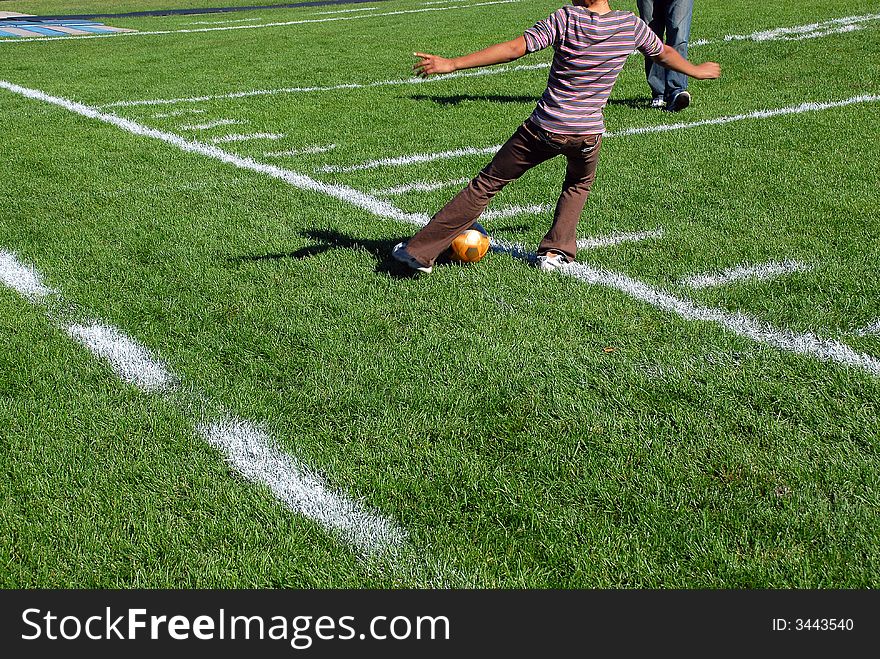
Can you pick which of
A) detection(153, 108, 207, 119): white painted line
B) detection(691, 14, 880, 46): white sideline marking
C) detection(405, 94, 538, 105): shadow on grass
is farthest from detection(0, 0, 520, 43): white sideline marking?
A: detection(405, 94, 538, 105): shadow on grass

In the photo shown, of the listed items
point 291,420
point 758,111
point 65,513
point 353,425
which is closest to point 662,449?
point 353,425

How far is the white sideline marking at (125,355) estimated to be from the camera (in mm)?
3453

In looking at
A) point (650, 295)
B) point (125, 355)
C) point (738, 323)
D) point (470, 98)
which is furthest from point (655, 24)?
point (125, 355)

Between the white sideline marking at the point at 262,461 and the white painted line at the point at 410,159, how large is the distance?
2958 millimetres

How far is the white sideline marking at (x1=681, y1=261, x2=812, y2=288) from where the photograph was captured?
428 cm

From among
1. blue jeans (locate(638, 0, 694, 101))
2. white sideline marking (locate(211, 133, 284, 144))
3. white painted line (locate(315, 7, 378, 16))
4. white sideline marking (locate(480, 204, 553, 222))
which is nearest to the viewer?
white sideline marking (locate(480, 204, 553, 222))

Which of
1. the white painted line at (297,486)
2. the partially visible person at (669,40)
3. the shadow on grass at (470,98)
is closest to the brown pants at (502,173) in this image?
the white painted line at (297,486)

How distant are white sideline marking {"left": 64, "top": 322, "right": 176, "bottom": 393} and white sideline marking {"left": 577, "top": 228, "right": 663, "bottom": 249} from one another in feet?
8.12

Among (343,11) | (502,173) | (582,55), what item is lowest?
(343,11)

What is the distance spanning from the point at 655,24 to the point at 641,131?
2.19 meters

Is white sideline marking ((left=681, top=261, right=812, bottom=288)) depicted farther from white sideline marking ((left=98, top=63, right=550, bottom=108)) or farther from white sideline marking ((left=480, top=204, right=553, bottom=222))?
white sideline marking ((left=98, top=63, right=550, bottom=108))

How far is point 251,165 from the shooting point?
662 cm

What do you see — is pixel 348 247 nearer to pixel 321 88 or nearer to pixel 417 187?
pixel 417 187

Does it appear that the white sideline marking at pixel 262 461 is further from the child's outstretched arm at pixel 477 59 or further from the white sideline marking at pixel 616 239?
the white sideline marking at pixel 616 239
